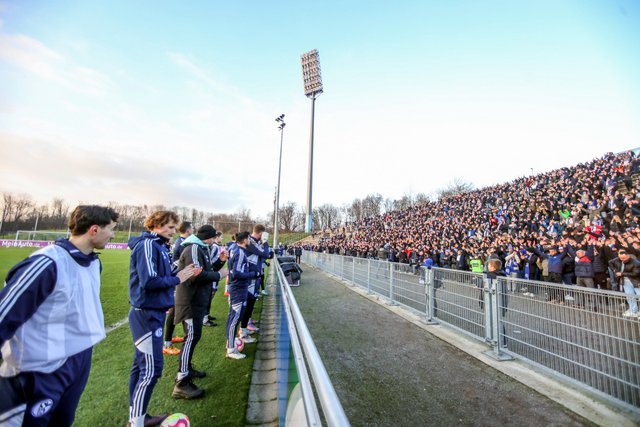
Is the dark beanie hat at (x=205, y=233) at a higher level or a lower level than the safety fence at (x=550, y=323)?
higher

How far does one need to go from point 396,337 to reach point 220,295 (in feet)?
23.4

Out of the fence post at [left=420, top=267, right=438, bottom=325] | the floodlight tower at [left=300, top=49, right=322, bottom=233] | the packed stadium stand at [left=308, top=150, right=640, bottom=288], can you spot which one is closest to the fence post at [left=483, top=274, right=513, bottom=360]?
the fence post at [left=420, top=267, right=438, bottom=325]

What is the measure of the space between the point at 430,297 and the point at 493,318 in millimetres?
2087

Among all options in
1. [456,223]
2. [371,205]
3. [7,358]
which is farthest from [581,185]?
[371,205]

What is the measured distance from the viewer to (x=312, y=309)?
842 cm

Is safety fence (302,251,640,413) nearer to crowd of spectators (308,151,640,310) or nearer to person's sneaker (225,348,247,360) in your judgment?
person's sneaker (225,348,247,360)

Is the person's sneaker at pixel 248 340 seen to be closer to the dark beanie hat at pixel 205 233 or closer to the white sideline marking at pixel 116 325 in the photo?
the dark beanie hat at pixel 205 233

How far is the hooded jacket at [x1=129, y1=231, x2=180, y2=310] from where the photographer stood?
2785mm

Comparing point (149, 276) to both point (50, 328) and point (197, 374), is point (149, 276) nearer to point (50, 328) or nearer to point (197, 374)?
point (50, 328)

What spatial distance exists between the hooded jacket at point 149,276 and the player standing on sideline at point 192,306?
36.6 inches

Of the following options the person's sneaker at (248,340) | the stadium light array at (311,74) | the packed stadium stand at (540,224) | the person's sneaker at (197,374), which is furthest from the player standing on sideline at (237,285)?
the stadium light array at (311,74)

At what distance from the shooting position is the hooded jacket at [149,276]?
2.79m

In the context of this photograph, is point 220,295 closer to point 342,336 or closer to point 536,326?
point 342,336

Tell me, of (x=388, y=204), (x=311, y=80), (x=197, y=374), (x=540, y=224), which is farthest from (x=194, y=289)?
(x=388, y=204)
